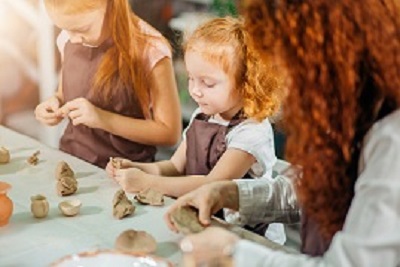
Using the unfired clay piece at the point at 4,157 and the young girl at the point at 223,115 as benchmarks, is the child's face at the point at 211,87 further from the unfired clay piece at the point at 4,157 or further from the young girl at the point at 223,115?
the unfired clay piece at the point at 4,157

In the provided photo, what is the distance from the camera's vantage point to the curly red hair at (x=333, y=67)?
105cm

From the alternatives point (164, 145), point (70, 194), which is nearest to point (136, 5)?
point (164, 145)

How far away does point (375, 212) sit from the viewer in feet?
3.36

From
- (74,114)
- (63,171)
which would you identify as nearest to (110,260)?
(63,171)

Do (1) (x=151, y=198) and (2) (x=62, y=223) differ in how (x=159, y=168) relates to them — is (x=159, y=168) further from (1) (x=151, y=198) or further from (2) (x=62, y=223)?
(2) (x=62, y=223)

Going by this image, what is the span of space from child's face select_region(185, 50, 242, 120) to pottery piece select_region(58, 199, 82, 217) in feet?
1.11

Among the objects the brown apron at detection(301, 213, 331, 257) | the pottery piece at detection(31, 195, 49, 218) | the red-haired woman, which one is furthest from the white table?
the red-haired woman

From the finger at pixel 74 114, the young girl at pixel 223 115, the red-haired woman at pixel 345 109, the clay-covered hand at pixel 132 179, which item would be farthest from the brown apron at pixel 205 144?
the red-haired woman at pixel 345 109

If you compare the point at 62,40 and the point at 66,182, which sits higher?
the point at 62,40

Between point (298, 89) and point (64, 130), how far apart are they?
1045 millimetres

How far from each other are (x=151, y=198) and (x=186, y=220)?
0.59 ft

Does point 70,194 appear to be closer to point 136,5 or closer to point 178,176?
point 178,176

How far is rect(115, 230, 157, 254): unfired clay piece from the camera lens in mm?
1424

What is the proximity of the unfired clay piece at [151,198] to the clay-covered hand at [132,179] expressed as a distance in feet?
0.23
